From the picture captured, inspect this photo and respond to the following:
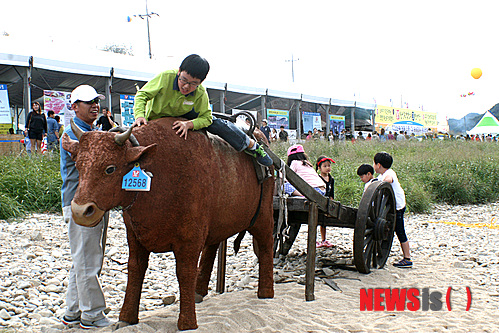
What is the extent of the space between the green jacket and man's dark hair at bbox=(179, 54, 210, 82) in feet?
0.61

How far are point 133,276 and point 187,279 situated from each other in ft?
1.52

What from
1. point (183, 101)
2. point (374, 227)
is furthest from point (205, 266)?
point (374, 227)

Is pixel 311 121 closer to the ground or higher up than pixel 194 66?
higher up

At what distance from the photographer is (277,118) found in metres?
19.5

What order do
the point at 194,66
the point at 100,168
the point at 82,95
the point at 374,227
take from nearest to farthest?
the point at 100,168 → the point at 194,66 → the point at 82,95 → the point at 374,227

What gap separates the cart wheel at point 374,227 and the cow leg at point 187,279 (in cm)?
268

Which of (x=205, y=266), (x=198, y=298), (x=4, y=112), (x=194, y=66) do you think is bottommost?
(x=198, y=298)

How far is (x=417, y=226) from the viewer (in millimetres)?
9586

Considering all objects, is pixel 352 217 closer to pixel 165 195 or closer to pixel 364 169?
pixel 364 169

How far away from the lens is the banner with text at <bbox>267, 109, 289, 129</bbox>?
751 inches

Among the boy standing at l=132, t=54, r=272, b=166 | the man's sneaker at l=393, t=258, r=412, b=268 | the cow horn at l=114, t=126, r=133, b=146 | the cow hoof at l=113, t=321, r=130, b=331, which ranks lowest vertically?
the man's sneaker at l=393, t=258, r=412, b=268

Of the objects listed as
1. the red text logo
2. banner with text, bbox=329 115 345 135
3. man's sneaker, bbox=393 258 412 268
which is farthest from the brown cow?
banner with text, bbox=329 115 345 135

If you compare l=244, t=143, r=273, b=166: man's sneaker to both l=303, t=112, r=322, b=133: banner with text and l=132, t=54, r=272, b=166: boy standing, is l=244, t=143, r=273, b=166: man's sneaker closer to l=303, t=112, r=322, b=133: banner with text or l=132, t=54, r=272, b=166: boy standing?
l=132, t=54, r=272, b=166: boy standing

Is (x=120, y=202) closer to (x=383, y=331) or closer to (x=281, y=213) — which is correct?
(x=281, y=213)
